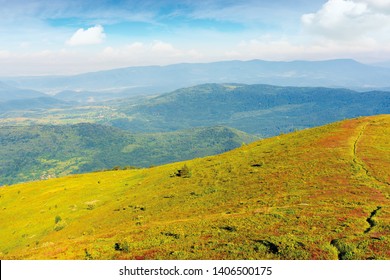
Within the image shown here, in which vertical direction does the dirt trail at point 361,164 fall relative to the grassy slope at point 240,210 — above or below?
above

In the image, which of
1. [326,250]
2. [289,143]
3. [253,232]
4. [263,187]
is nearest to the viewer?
[326,250]

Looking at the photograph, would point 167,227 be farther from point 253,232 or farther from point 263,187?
point 263,187

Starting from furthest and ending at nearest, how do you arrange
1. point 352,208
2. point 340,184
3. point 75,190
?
point 75,190 < point 340,184 < point 352,208

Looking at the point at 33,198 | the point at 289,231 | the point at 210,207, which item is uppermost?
the point at 289,231

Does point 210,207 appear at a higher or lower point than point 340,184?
lower

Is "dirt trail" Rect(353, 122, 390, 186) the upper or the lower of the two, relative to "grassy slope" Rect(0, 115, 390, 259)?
upper

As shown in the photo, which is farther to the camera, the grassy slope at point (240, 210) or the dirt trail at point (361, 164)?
the dirt trail at point (361, 164)

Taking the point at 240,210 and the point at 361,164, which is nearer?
the point at 240,210

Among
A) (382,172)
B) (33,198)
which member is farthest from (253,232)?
(33,198)
